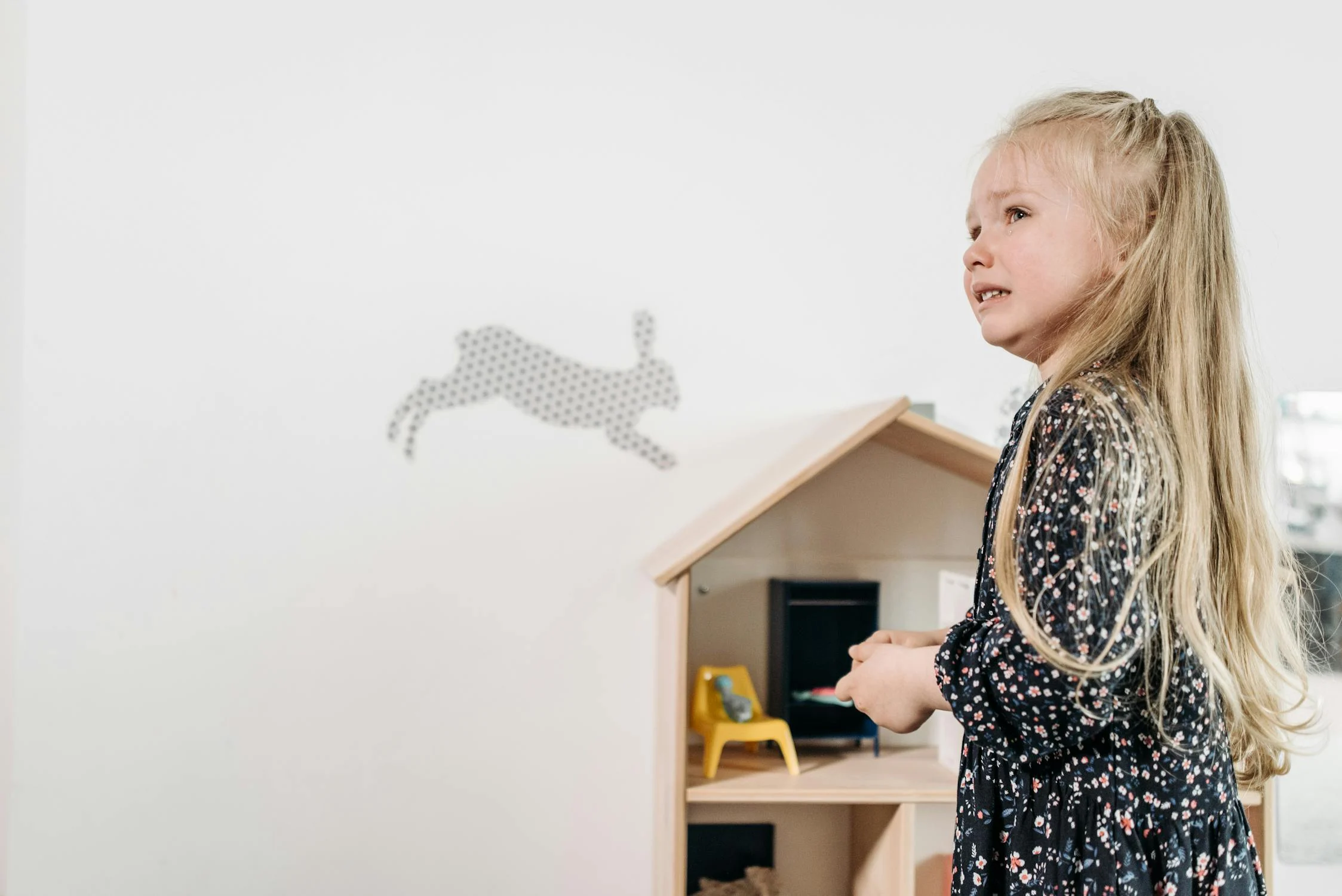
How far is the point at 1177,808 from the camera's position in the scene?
0.74m

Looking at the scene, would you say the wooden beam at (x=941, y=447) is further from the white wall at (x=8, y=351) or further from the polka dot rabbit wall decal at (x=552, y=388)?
the white wall at (x=8, y=351)

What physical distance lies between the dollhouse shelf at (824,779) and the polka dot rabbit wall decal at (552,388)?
0.40 m

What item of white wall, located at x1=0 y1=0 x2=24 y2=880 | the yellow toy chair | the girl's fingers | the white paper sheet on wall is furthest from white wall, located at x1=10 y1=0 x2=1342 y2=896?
the girl's fingers

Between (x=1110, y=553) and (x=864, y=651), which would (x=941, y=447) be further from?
(x=1110, y=553)

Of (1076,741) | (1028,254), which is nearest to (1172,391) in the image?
(1028,254)

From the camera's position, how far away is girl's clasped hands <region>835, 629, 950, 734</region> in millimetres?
763

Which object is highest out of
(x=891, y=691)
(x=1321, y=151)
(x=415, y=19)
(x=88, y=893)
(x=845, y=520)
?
(x=415, y=19)

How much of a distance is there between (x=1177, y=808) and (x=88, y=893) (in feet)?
4.46

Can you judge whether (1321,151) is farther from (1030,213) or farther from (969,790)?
(969,790)

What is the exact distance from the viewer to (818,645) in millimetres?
1515

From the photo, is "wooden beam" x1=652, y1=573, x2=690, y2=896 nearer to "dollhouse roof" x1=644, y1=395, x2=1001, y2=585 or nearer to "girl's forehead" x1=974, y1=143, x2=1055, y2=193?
"dollhouse roof" x1=644, y1=395, x2=1001, y2=585

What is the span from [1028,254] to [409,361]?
96 centimetres

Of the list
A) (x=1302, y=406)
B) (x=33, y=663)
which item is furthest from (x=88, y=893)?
(x=1302, y=406)

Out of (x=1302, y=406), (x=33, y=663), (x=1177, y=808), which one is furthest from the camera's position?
(x=1302, y=406)
